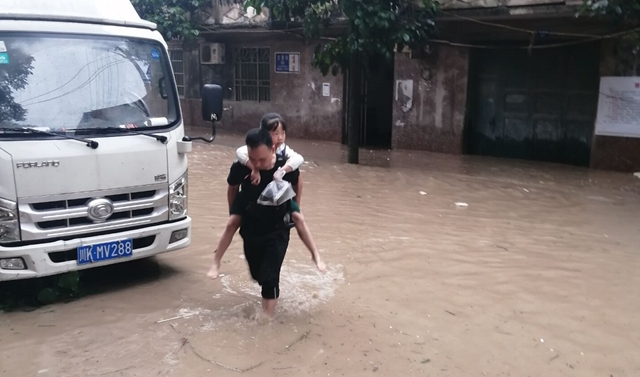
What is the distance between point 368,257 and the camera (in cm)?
609

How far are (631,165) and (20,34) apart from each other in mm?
10230

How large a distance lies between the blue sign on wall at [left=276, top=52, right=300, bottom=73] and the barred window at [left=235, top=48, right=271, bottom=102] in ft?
1.49

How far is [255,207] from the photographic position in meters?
4.22

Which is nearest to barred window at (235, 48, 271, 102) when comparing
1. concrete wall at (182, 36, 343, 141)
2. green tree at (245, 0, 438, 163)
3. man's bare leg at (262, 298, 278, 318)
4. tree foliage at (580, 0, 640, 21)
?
concrete wall at (182, 36, 343, 141)

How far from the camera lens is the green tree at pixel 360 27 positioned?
33.7 feet

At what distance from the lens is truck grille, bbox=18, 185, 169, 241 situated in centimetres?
438

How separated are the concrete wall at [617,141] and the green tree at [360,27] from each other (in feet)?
10.3

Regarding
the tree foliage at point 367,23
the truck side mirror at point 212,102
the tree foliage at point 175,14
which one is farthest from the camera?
the tree foliage at point 175,14

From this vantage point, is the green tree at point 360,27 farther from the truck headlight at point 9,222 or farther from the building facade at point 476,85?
the truck headlight at point 9,222

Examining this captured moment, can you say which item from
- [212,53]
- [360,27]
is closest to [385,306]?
[360,27]

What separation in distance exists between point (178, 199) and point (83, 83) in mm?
1175

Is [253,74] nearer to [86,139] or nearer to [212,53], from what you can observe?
[212,53]

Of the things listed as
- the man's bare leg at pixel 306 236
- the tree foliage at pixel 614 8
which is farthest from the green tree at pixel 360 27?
the man's bare leg at pixel 306 236

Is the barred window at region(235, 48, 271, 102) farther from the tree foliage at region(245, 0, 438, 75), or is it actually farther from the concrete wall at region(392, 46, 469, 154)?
the tree foliage at region(245, 0, 438, 75)
